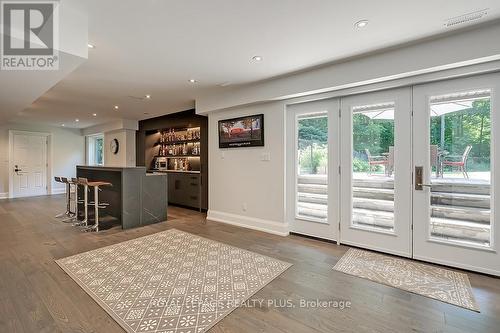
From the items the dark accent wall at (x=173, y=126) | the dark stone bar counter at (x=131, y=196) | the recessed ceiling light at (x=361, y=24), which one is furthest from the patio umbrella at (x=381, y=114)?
the dark stone bar counter at (x=131, y=196)

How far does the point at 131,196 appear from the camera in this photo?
4.48 metres

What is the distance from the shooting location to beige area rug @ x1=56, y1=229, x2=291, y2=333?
185 cm

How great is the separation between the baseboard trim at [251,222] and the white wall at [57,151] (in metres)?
7.49

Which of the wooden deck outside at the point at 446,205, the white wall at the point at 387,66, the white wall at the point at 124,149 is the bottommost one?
the wooden deck outside at the point at 446,205

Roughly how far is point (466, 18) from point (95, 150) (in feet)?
39.1

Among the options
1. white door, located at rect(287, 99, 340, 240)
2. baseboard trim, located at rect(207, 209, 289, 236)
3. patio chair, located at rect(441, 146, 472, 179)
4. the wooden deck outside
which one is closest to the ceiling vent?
patio chair, located at rect(441, 146, 472, 179)

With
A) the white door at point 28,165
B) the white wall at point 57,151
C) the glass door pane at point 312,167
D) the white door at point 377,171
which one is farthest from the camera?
the white door at point 28,165

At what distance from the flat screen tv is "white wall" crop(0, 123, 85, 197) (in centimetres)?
785

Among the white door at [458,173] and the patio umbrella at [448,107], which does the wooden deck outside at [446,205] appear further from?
the patio umbrella at [448,107]

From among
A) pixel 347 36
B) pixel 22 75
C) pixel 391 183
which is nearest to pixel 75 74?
pixel 22 75

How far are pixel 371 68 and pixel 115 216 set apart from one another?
17.4ft

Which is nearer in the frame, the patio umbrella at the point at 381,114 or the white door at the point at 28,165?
the patio umbrella at the point at 381,114

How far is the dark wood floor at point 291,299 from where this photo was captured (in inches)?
69.7

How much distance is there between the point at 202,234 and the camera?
4020mm
